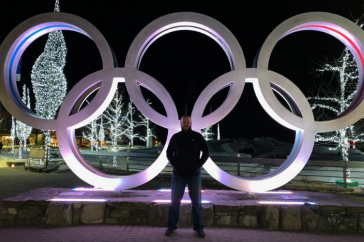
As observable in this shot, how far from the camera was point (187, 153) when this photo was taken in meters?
4.31

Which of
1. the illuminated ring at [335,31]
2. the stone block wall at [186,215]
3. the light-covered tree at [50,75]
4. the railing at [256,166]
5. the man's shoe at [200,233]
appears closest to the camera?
the man's shoe at [200,233]

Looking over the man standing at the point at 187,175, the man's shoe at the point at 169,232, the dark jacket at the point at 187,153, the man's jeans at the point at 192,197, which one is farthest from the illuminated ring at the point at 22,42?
the man's shoe at the point at 169,232

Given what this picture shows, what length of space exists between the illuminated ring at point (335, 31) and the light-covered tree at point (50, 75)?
14.5 m

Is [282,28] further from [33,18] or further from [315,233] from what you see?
[33,18]

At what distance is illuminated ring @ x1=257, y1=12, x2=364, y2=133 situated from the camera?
17.7ft

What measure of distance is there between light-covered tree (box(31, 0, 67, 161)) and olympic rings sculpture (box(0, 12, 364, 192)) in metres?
11.9

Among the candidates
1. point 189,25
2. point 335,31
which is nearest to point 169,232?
point 189,25

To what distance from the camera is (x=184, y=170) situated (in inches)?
168

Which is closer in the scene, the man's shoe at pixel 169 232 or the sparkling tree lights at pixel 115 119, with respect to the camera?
the man's shoe at pixel 169 232

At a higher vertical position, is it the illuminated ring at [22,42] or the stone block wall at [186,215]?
the illuminated ring at [22,42]

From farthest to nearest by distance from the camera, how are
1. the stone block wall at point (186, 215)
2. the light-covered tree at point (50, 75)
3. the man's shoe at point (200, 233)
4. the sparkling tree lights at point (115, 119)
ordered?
the sparkling tree lights at point (115, 119), the light-covered tree at point (50, 75), the stone block wall at point (186, 215), the man's shoe at point (200, 233)

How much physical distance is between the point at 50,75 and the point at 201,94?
46.4 ft

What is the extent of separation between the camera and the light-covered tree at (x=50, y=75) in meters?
16.5

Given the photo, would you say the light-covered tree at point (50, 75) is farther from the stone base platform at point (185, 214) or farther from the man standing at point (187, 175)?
the man standing at point (187, 175)
